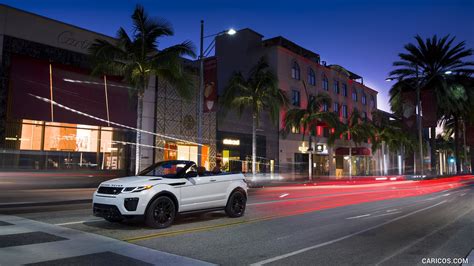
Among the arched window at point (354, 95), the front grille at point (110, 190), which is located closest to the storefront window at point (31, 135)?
the front grille at point (110, 190)

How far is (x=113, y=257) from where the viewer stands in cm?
662

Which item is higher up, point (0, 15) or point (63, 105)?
point (0, 15)

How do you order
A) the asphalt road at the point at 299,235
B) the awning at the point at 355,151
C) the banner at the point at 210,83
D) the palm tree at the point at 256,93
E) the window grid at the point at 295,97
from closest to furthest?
the asphalt road at the point at 299,235 → the banner at the point at 210,83 → the palm tree at the point at 256,93 → the window grid at the point at 295,97 → the awning at the point at 355,151

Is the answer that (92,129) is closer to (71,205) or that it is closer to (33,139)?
(33,139)

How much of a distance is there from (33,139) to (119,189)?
14575 millimetres

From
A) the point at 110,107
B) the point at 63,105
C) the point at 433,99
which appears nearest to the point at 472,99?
the point at 433,99

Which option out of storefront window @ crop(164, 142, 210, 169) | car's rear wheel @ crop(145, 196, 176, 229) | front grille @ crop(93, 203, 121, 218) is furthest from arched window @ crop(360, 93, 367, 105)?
front grille @ crop(93, 203, 121, 218)

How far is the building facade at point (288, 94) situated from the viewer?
35.4 meters

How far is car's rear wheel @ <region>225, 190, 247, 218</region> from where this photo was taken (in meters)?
11.4

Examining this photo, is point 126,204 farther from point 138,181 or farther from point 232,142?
point 232,142

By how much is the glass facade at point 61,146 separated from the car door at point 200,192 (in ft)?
45.0

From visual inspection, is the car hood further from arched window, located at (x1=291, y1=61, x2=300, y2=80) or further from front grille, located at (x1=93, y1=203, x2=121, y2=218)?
arched window, located at (x1=291, y1=61, x2=300, y2=80)

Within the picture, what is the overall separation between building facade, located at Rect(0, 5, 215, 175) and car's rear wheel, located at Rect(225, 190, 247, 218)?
11651 millimetres

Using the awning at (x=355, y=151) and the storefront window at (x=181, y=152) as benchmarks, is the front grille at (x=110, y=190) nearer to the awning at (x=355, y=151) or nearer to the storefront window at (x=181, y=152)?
the storefront window at (x=181, y=152)
